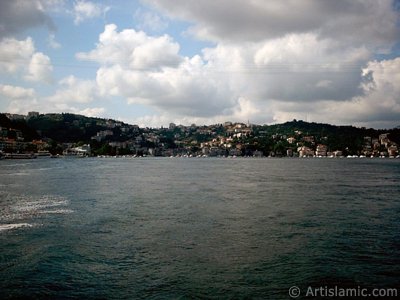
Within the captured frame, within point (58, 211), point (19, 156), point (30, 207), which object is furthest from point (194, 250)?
point (19, 156)

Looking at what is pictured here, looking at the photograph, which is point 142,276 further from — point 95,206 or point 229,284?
point 95,206

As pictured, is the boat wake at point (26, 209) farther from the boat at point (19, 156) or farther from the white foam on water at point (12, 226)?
the boat at point (19, 156)

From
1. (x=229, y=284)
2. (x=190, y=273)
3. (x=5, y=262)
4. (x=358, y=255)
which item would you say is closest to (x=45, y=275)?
(x=5, y=262)

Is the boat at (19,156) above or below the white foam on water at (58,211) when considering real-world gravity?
above

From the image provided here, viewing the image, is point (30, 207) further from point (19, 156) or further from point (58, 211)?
point (19, 156)

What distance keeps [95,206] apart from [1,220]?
344 inches

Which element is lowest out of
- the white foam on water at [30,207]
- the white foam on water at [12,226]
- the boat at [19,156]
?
the white foam on water at [30,207]

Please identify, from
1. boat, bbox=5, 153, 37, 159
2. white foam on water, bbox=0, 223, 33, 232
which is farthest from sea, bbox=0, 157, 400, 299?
boat, bbox=5, 153, 37, 159

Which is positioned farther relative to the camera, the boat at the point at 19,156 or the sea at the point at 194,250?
the boat at the point at 19,156

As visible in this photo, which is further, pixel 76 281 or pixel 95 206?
pixel 95 206

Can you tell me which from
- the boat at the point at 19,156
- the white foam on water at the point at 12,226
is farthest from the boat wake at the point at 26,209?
the boat at the point at 19,156

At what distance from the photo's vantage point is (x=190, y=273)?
1554cm

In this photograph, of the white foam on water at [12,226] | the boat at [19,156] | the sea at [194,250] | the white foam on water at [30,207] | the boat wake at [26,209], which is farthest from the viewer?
the boat at [19,156]

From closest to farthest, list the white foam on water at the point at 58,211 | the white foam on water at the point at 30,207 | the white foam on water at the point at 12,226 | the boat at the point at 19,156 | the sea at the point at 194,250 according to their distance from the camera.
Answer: the sea at the point at 194,250 → the white foam on water at the point at 12,226 → the white foam on water at the point at 30,207 → the white foam on water at the point at 58,211 → the boat at the point at 19,156
